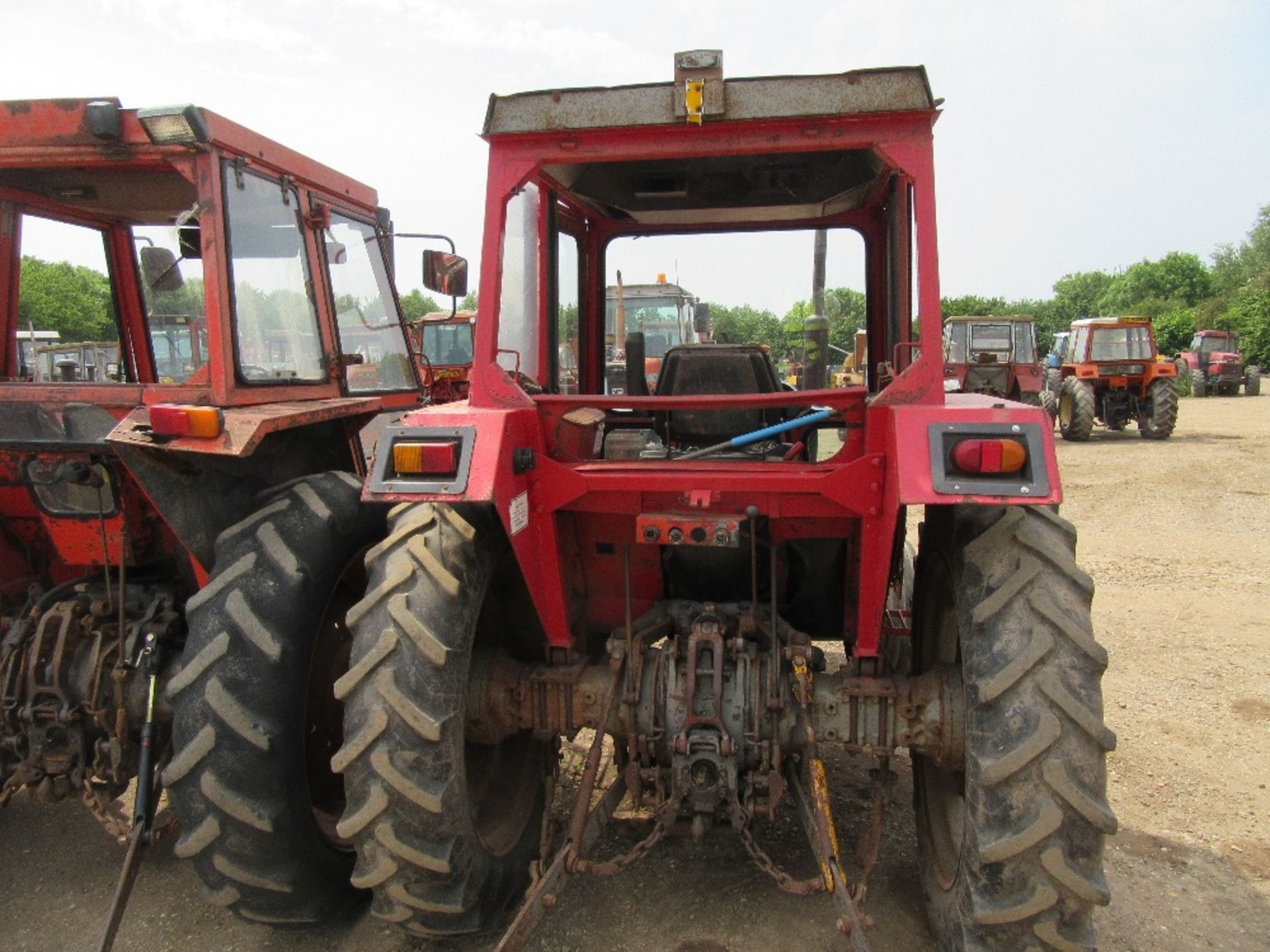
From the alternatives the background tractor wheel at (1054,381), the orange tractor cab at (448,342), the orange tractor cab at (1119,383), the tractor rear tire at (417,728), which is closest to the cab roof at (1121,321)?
the orange tractor cab at (1119,383)

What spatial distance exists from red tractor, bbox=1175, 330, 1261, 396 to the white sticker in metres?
31.6

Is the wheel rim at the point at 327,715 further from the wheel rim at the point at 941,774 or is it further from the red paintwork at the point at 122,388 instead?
the wheel rim at the point at 941,774

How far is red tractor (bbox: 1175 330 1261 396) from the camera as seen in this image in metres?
29.7

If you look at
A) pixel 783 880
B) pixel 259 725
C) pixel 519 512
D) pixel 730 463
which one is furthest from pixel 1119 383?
pixel 259 725

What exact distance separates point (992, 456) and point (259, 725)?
7.15ft

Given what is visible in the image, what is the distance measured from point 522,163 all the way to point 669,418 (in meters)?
1.06

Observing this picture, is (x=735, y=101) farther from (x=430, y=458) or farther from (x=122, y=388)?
(x=122, y=388)

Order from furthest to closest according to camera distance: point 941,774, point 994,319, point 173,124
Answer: point 994,319, point 941,774, point 173,124

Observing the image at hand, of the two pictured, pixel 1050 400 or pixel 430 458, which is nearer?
pixel 430 458

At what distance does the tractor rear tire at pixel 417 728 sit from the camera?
2441mm

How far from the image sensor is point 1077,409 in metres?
16.9

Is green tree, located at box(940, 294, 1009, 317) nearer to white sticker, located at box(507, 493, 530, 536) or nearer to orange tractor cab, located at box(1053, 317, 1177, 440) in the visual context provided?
orange tractor cab, located at box(1053, 317, 1177, 440)

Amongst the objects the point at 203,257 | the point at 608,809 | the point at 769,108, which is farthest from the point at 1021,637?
the point at 203,257

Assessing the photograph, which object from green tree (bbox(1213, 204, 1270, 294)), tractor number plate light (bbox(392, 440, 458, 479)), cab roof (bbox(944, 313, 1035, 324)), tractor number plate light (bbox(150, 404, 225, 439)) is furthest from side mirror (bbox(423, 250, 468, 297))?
green tree (bbox(1213, 204, 1270, 294))
